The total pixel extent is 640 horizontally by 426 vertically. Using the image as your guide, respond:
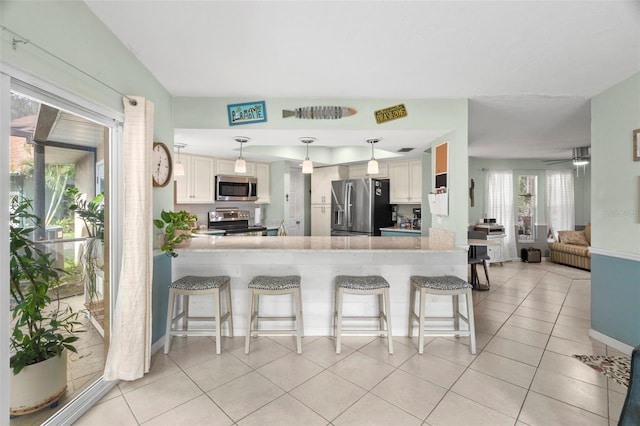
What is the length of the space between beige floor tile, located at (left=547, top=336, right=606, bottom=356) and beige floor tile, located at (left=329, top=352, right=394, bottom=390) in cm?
164

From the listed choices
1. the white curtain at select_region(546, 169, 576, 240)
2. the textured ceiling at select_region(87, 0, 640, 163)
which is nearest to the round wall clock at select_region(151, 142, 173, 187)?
the textured ceiling at select_region(87, 0, 640, 163)

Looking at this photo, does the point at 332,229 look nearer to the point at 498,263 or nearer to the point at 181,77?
the point at 498,263

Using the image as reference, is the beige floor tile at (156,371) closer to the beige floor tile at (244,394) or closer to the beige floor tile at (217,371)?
the beige floor tile at (217,371)

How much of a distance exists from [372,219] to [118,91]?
4.35 meters

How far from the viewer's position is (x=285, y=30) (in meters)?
1.75

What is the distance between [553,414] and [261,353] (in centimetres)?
208

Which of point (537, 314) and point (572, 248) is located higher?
point (572, 248)

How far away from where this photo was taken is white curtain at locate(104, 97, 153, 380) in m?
1.95

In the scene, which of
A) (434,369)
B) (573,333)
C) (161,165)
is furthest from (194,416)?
(573,333)

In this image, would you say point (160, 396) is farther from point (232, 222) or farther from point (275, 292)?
point (232, 222)

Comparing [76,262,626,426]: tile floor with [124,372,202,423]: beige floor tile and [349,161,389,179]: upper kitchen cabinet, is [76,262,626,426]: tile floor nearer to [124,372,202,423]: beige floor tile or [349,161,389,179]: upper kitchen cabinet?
[124,372,202,423]: beige floor tile


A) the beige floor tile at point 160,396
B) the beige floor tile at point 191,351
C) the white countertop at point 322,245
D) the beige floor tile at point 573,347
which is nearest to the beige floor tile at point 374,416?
the beige floor tile at point 160,396

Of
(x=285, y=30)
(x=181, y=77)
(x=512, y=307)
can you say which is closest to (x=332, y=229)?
(x=512, y=307)

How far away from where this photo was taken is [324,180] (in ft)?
20.8
